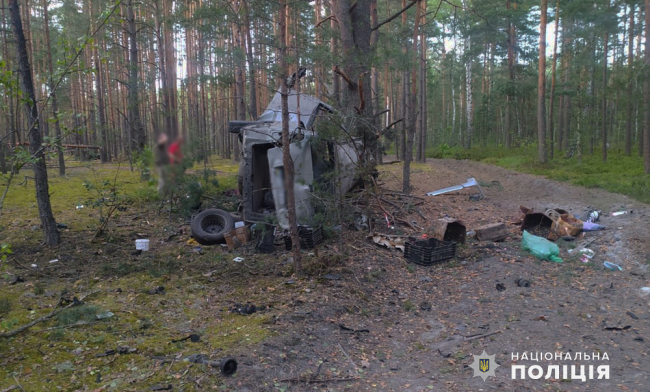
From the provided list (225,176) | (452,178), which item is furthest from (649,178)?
(225,176)

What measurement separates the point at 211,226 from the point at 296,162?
2.31 metres

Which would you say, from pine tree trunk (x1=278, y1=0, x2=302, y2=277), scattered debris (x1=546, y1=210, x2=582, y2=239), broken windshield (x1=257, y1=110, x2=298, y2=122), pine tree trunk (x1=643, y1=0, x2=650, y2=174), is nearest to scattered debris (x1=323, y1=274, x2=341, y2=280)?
pine tree trunk (x1=278, y1=0, x2=302, y2=277)

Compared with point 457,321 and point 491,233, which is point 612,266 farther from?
point 457,321

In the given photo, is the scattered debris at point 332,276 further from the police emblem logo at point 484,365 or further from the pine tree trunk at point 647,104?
the pine tree trunk at point 647,104

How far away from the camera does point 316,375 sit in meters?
3.60

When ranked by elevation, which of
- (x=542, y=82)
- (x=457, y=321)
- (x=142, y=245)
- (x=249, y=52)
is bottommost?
(x=457, y=321)

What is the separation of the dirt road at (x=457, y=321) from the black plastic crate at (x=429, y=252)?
0.15m

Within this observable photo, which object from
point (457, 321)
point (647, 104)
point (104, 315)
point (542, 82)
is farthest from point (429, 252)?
point (542, 82)

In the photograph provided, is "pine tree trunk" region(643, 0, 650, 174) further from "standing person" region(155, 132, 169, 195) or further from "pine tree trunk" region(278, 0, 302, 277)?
"standing person" region(155, 132, 169, 195)

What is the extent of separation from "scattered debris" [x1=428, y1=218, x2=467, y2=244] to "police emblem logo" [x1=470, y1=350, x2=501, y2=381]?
12.1 ft

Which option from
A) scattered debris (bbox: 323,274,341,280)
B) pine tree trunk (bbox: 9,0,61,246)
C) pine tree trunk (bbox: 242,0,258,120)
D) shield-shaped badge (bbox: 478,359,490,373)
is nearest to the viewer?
shield-shaped badge (bbox: 478,359,490,373)

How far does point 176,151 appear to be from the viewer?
1334mm

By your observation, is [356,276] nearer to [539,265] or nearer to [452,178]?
[539,265]

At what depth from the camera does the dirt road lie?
364 centimetres
